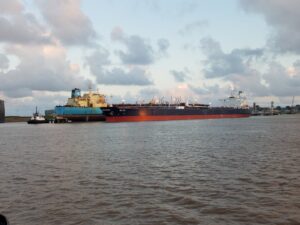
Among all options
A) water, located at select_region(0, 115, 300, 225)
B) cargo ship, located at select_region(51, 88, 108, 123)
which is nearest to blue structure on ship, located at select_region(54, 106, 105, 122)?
cargo ship, located at select_region(51, 88, 108, 123)

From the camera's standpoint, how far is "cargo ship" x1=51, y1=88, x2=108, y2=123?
6206 inches

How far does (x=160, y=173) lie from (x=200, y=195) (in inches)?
273

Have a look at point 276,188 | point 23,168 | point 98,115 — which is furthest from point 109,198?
point 98,115

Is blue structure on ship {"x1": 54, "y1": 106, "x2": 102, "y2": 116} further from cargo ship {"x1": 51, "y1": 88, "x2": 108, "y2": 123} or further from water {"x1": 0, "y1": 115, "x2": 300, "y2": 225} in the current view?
water {"x1": 0, "y1": 115, "x2": 300, "y2": 225}

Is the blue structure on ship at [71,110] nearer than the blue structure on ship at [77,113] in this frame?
Yes

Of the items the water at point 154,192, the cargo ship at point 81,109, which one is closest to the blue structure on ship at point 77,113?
the cargo ship at point 81,109

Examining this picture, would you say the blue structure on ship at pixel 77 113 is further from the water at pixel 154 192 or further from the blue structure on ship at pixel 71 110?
the water at pixel 154 192

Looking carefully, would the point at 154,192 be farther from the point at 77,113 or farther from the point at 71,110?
the point at 71,110

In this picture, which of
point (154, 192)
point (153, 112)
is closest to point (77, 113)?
point (153, 112)

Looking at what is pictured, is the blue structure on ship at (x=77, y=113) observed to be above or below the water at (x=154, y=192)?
above

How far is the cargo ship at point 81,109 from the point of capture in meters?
158

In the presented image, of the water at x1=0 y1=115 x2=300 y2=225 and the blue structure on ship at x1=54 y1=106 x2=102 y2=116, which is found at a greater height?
the blue structure on ship at x1=54 y1=106 x2=102 y2=116

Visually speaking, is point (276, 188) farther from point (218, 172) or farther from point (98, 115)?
point (98, 115)

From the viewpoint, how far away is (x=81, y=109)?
15762 cm
